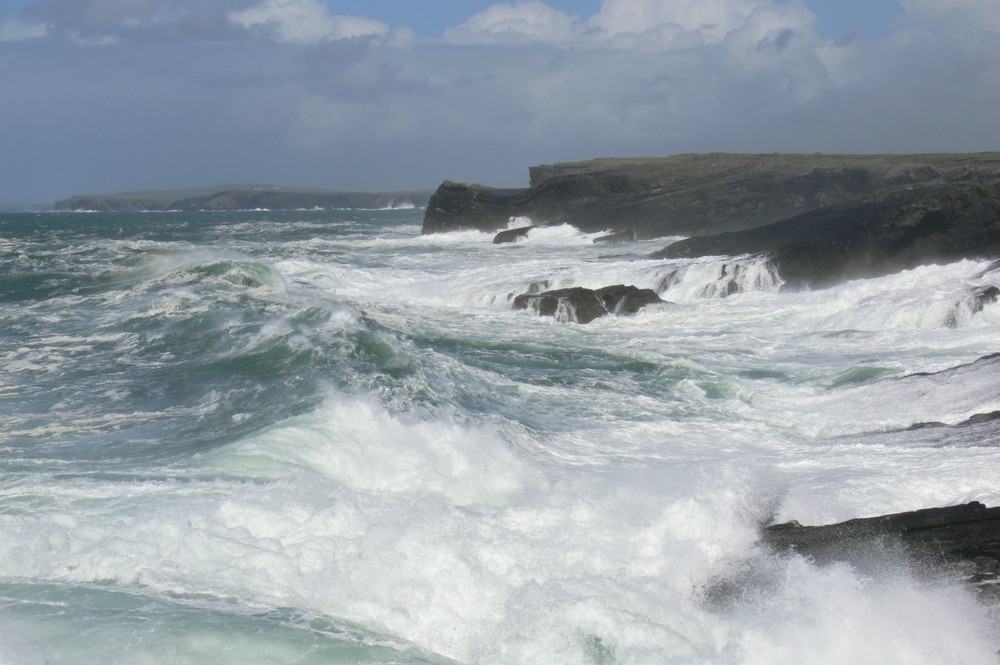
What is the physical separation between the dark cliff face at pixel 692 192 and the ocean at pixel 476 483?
66.8 feet

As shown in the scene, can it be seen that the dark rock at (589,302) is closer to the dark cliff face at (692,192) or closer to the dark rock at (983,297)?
the dark rock at (983,297)

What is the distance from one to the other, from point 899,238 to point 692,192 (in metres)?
24.2

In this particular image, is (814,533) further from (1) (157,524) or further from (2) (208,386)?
(2) (208,386)

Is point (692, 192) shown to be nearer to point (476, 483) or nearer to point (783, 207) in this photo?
point (783, 207)

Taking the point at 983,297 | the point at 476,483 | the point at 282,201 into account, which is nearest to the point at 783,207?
the point at 983,297

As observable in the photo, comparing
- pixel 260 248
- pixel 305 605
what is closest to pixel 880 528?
pixel 305 605

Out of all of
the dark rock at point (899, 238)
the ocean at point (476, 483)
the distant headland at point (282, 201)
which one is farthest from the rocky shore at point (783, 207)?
the distant headland at point (282, 201)

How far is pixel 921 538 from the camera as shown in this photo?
610cm

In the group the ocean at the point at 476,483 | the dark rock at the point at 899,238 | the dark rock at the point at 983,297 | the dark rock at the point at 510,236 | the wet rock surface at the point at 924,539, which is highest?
the dark rock at the point at 899,238

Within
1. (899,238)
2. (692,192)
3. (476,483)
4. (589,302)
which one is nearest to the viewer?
(476,483)

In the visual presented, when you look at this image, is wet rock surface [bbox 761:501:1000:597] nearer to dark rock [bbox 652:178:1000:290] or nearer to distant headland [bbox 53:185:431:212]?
dark rock [bbox 652:178:1000:290]

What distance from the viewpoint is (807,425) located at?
36.3ft

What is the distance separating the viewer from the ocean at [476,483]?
5.52 m

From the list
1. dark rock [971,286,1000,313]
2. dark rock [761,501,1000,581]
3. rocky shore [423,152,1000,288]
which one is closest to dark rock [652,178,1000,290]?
rocky shore [423,152,1000,288]
